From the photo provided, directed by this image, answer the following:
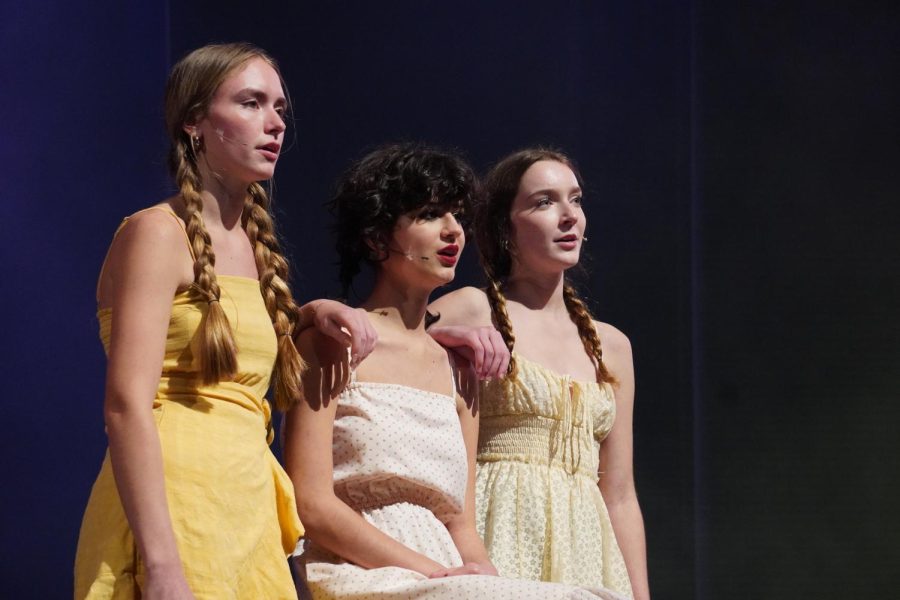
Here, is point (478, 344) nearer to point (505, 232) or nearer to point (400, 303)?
point (400, 303)

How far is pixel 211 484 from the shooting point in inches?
74.6

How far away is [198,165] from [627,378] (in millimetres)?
1192

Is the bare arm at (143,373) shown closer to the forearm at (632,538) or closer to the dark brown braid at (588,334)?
the dark brown braid at (588,334)

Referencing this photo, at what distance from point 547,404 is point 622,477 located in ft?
0.93

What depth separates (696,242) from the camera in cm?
350

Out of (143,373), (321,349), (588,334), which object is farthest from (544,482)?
(143,373)

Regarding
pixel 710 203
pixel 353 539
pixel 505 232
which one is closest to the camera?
pixel 353 539

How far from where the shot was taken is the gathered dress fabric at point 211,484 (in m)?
1.84

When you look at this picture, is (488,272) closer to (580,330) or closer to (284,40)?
(580,330)

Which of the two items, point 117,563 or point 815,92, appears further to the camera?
point 815,92

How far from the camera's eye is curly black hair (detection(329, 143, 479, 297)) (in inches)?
98.3

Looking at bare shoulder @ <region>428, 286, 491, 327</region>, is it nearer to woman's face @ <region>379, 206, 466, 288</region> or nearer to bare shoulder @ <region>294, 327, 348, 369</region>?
woman's face @ <region>379, 206, 466, 288</region>

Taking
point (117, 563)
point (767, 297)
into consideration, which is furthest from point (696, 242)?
point (117, 563)

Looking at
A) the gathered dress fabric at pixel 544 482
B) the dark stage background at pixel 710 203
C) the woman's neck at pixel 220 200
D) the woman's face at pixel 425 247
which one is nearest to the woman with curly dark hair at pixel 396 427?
the woman's face at pixel 425 247
